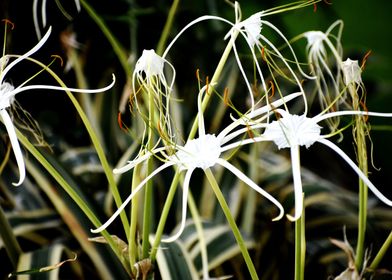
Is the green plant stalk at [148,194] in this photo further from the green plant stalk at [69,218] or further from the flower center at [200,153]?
the green plant stalk at [69,218]

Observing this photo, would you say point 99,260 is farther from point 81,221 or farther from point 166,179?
point 166,179

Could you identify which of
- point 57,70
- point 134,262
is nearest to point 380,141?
point 57,70

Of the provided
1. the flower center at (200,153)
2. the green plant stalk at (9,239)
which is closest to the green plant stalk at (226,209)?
the flower center at (200,153)

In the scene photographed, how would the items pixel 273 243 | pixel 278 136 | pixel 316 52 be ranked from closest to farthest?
pixel 278 136 → pixel 316 52 → pixel 273 243

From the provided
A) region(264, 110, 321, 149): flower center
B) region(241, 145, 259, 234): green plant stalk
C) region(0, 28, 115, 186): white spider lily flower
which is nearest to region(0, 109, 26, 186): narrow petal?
region(0, 28, 115, 186): white spider lily flower

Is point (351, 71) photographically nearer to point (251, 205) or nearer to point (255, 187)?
point (255, 187)

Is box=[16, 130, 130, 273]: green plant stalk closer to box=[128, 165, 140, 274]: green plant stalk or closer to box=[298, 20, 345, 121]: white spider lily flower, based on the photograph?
box=[128, 165, 140, 274]: green plant stalk
